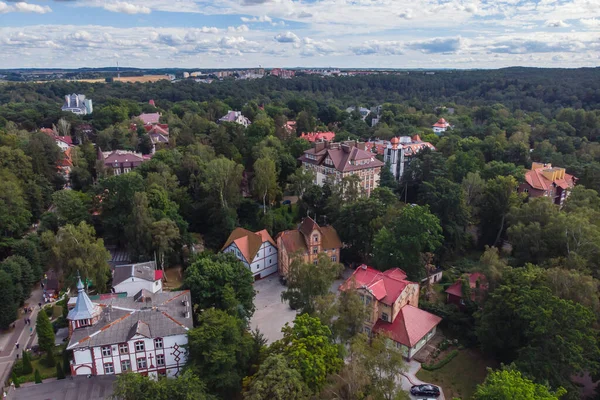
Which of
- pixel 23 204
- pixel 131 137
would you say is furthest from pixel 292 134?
pixel 23 204

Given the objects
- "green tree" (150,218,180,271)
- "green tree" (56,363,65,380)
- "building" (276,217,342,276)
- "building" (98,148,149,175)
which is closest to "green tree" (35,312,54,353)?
"green tree" (56,363,65,380)

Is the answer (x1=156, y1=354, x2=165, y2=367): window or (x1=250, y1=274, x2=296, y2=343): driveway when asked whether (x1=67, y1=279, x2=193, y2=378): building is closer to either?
(x1=156, y1=354, x2=165, y2=367): window

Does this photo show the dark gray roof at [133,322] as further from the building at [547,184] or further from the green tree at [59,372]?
the building at [547,184]

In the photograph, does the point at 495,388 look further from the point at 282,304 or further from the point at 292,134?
→ the point at 292,134

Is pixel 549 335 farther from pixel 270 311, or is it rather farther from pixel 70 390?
pixel 70 390

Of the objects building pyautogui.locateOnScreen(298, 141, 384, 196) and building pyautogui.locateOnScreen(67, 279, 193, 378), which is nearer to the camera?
building pyautogui.locateOnScreen(67, 279, 193, 378)

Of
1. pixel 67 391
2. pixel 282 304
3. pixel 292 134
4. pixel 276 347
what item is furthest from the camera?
pixel 292 134
